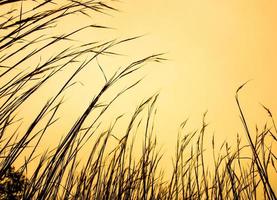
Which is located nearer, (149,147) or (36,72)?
(36,72)

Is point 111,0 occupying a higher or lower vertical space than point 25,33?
higher

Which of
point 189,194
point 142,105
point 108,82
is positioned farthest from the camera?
point 189,194

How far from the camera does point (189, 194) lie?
1.80 m

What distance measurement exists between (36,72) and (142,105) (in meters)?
0.49

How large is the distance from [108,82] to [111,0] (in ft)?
0.80

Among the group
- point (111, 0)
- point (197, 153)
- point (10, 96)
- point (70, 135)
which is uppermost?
point (197, 153)

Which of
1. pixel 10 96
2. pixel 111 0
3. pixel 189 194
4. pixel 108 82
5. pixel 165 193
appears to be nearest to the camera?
pixel 111 0

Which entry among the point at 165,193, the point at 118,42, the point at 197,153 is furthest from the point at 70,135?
the point at 165,193

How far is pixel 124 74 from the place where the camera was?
1117 millimetres

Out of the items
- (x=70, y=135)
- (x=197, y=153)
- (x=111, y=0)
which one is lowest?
(x=70, y=135)

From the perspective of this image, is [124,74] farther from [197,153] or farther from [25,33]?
[197,153]

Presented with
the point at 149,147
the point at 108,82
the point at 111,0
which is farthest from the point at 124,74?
the point at 149,147

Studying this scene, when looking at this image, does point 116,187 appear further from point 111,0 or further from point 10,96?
point 111,0

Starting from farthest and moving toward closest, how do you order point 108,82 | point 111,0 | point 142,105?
point 142,105 < point 108,82 < point 111,0
